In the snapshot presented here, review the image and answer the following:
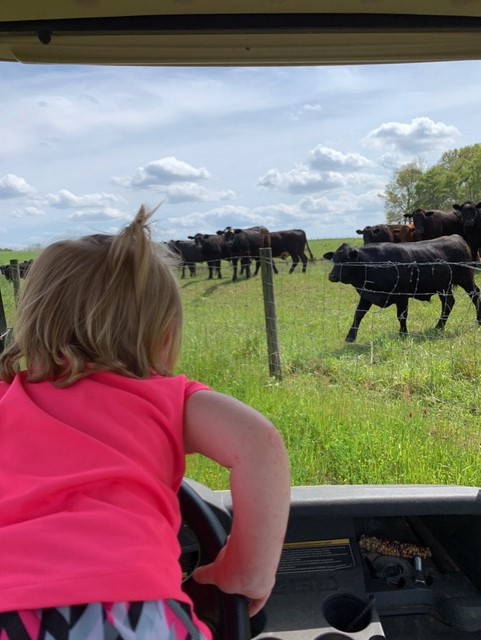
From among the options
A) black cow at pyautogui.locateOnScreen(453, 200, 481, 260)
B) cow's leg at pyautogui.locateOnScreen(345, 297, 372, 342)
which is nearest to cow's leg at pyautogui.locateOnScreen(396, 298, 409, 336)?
cow's leg at pyautogui.locateOnScreen(345, 297, 372, 342)

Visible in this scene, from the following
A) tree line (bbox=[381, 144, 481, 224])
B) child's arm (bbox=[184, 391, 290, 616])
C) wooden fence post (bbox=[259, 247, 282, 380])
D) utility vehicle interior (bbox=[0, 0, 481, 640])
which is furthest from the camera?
tree line (bbox=[381, 144, 481, 224])

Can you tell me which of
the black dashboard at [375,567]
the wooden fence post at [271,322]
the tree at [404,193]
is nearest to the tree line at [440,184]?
the tree at [404,193]

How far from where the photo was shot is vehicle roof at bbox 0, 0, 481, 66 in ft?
5.08

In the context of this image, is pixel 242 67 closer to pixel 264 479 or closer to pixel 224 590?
pixel 264 479

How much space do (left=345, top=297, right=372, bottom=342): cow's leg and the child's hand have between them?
26.2ft

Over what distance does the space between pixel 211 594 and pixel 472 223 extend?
17.4 m

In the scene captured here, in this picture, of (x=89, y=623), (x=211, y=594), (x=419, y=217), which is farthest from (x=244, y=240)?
(x=89, y=623)

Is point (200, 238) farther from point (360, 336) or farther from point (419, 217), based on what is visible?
point (360, 336)

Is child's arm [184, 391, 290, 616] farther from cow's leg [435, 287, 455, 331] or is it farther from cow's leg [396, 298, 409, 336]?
cow's leg [396, 298, 409, 336]

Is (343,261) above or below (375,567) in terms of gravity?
above

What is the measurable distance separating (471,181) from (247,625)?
52.6ft

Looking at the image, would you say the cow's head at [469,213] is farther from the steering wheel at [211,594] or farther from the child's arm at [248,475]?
the child's arm at [248,475]

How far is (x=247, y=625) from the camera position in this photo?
1.19 meters

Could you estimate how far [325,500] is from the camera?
216 cm
